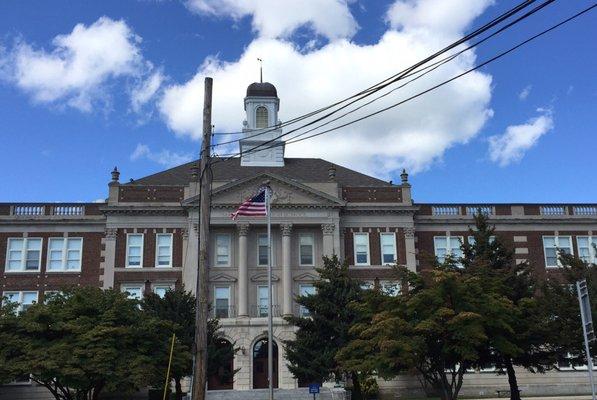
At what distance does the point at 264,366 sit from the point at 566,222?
23666 millimetres

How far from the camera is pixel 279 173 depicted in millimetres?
51156

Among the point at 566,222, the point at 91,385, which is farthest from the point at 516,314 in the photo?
the point at 566,222

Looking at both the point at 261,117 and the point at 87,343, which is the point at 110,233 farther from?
the point at 87,343

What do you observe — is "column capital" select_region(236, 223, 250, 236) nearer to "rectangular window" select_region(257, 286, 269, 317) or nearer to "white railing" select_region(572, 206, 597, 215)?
"rectangular window" select_region(257, 286, 269, 317)

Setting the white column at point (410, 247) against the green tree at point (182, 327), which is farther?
the white column at point (410, 247)

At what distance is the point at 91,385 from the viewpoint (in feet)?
90.1

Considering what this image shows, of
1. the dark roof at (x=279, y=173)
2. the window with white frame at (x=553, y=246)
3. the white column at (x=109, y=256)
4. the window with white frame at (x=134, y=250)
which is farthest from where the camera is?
the dark roof at (x=279, y=173)

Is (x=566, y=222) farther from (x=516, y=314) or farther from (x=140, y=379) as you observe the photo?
(x=140, y=379)

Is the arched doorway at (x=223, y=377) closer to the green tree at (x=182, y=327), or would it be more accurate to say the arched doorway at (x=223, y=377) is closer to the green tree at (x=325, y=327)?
the green tree at (x=182, y=327)

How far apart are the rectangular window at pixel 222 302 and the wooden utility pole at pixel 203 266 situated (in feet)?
94.6

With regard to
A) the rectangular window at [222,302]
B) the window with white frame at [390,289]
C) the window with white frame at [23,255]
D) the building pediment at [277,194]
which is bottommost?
the window with white frame at [390,289]

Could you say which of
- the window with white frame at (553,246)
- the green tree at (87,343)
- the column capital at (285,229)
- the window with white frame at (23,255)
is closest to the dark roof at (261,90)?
the column capital at (285,229)

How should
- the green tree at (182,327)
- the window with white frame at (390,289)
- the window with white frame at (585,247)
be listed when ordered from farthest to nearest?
the window with white frame at (585,247)
the window with white frame at (390,289)
the green tree at (182,327)

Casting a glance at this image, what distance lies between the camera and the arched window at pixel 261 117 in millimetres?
53688
